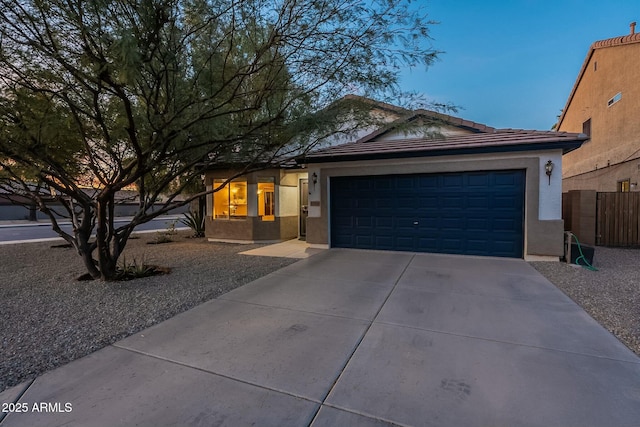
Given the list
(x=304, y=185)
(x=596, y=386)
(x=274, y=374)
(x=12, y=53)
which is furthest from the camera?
(x=304, y=185)

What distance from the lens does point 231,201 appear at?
11156 mm

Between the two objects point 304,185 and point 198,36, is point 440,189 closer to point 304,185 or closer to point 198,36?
point 304,185

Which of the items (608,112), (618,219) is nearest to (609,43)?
(608,112)

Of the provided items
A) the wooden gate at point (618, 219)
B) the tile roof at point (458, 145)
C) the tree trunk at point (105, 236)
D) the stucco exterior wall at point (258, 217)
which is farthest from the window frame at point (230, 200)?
the wooden gate at point (618, 219)

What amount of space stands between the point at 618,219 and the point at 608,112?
6.95m

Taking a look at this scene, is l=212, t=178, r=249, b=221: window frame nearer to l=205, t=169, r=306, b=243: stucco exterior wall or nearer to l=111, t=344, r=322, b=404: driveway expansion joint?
l=205, t=169, r=306, b=243: stucco exterior wall

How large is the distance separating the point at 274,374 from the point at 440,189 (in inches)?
276

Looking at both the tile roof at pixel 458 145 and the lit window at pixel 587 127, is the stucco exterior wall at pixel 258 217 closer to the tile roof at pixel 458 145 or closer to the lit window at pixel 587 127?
the tile roof at pixel 458 145

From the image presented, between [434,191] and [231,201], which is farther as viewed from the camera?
[231,201]

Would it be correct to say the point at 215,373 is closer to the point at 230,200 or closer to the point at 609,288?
the point at 609,288

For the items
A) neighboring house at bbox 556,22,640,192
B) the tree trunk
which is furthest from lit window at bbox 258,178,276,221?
neighboring house at bbox 556,22,640,192

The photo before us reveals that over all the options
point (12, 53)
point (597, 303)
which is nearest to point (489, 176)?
point (597, 303)

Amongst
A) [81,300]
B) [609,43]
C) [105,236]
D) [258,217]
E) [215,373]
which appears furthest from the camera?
[609,43]

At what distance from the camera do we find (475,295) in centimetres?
471
